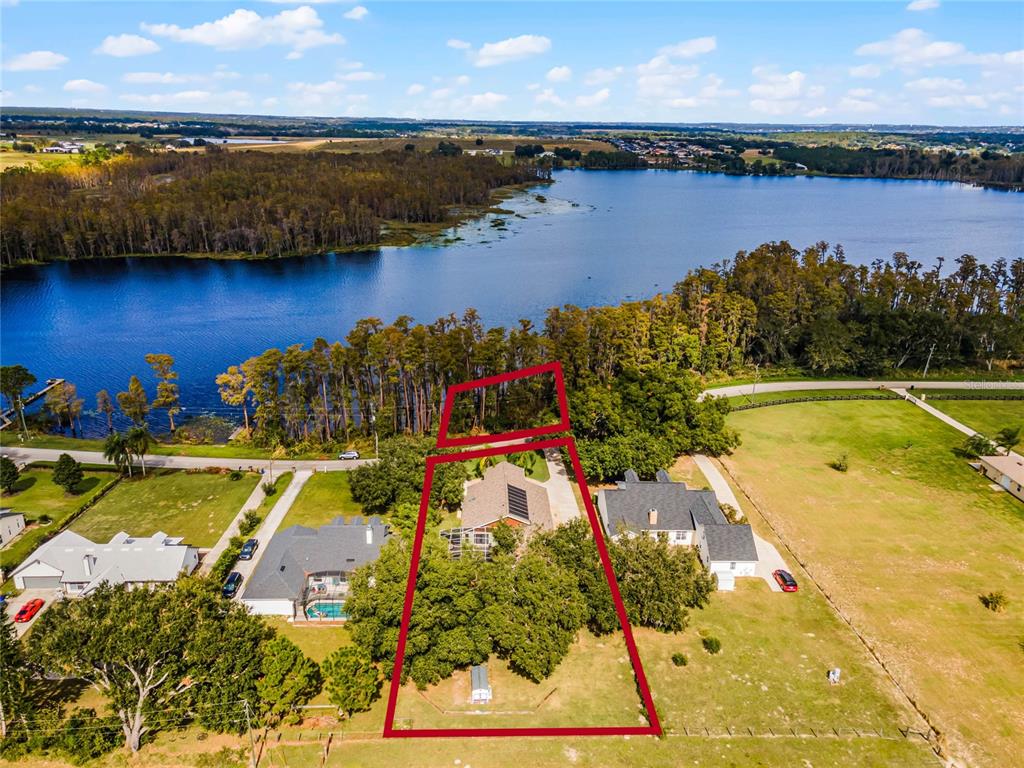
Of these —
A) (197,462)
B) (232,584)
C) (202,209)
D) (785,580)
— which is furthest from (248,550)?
(202,209)

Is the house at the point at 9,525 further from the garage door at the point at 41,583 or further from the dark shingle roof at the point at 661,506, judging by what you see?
the dark shingle roof at the point at 661,506

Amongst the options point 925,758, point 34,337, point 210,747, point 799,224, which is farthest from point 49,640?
point 799,224

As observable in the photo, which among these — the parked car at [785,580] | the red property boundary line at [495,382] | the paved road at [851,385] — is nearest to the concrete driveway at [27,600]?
the red property boundary line at [495,382]

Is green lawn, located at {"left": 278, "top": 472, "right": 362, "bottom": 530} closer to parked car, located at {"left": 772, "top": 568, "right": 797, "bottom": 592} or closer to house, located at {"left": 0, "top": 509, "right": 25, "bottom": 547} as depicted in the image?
house, located at {"left": 0, "top": 509, "right": 25, "bottom": 547}

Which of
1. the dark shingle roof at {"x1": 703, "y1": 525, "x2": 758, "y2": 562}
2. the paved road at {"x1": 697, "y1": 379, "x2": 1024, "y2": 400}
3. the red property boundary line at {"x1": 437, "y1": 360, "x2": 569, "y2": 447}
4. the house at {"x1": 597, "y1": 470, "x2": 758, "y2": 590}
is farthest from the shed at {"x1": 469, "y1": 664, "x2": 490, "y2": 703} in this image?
the paved road at {"x1": 697, "y1": 379, "x2": 1024, "y2": 400}

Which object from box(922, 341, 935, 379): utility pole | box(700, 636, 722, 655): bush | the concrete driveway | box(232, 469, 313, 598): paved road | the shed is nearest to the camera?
the shed
